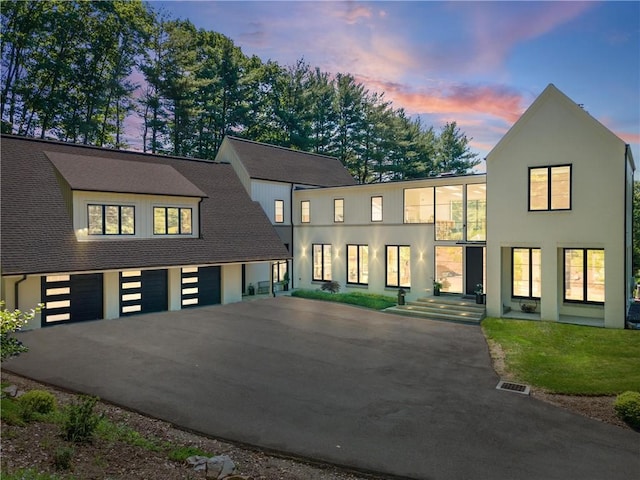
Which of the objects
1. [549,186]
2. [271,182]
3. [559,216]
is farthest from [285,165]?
[559,216]

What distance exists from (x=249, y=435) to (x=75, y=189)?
1539 centimetres

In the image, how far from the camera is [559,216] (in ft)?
57.7

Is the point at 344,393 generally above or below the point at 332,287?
below

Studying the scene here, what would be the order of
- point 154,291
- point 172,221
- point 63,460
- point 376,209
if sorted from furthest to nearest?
1. point 376,209
2. point 172,221
3. point 154,291
4. point 63,460

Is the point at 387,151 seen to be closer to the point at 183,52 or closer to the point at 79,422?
the point at 183,52

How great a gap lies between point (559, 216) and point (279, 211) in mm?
17513

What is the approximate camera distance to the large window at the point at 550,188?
17.6 metres

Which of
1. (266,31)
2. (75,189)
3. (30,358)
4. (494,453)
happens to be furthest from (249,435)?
(266,31)

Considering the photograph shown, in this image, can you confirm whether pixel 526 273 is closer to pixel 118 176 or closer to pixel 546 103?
pixel 546 103

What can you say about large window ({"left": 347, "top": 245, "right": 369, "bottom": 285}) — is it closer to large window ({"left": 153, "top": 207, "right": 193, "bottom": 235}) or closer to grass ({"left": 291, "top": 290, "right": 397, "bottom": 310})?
grass ({"left": 291, "top": 290, "right": 397, "bottom": 310})

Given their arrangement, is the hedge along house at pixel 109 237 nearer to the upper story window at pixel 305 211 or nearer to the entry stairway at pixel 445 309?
the upper story window at pixel 305 211

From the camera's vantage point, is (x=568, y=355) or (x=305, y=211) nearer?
(x=568, y=355)

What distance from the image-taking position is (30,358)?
43.2 feet

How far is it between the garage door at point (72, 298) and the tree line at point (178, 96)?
19.4 metres
